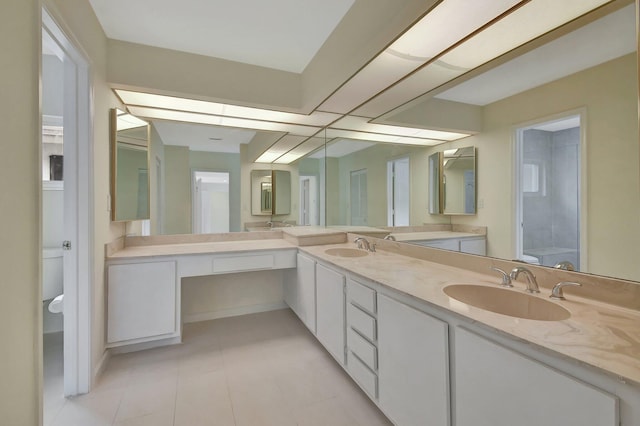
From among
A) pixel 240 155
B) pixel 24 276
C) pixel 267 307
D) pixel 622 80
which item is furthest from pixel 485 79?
pixel 267 307

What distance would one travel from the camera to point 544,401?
74 centimetres

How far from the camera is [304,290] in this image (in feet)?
8.19

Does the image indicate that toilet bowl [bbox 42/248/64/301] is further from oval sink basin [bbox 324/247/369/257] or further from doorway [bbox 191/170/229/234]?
oval sink basin [bbox 324/247/369/257]

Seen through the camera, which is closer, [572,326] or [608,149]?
[572,326]

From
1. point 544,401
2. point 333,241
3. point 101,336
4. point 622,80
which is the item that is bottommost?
point 101,336

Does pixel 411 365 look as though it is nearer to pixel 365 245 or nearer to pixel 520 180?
pixel 520 180

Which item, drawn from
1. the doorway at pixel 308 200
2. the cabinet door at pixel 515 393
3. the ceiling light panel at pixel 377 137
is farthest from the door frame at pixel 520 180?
the doorway at pixel 308 200

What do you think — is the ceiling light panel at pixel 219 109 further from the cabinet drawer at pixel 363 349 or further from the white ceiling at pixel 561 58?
the cabinet drawer at pixel 363 349

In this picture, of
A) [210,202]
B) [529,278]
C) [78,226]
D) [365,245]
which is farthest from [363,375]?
[210,202]

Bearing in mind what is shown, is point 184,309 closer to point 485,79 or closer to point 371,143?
point 371,143

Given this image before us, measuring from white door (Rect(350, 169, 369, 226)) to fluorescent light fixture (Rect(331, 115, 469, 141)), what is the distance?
1.36 ft

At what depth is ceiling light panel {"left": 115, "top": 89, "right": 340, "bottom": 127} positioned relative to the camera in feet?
7.39

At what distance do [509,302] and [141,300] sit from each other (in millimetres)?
2476

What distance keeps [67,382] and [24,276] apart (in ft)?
3.92
